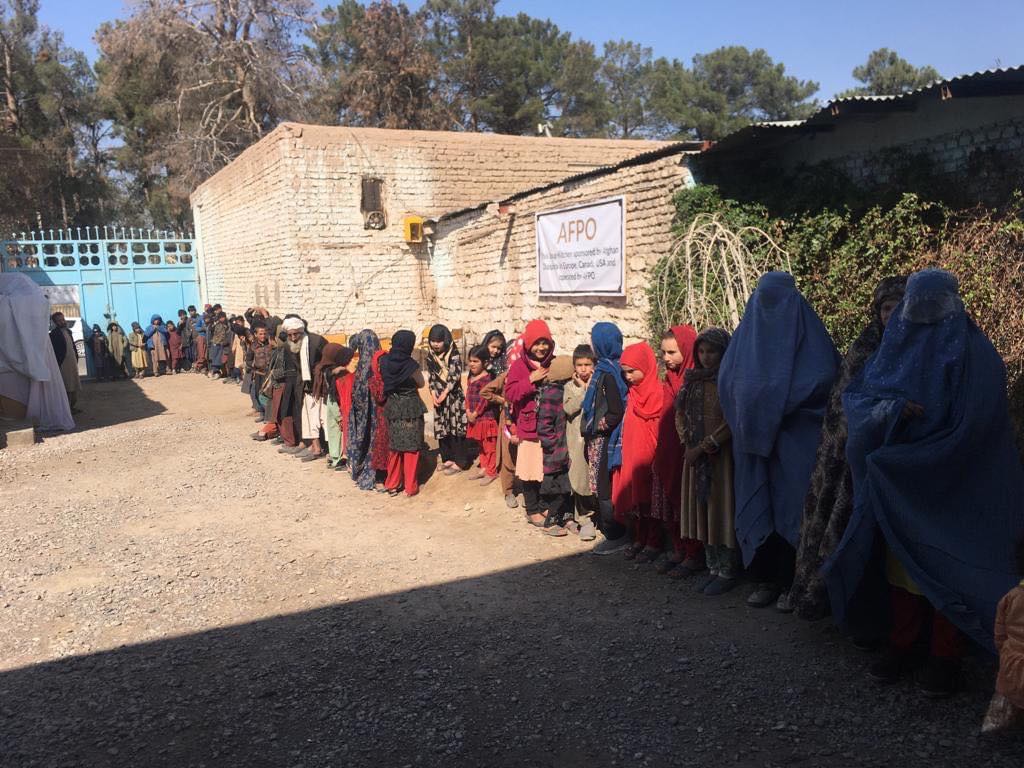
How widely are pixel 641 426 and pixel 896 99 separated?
8.83ft

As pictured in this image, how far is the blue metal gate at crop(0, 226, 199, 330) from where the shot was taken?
1533 cm

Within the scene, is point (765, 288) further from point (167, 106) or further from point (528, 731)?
point (167, 106)

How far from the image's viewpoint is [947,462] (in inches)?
103

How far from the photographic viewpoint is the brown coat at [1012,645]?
2.24 metres

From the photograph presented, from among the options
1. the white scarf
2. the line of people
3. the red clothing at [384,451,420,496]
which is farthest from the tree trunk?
the line of people

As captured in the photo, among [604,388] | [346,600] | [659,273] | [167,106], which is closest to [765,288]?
[604,388]

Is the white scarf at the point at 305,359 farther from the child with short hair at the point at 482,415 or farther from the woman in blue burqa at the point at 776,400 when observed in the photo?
the woman in blue burqa at the point at 776,400

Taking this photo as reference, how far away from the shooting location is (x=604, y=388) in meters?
4.31

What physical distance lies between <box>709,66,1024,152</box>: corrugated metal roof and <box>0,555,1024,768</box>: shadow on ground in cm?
302

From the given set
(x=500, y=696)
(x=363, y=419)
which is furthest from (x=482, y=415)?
(x=500, y=696)

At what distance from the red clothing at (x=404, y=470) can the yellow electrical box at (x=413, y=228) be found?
21.7ft

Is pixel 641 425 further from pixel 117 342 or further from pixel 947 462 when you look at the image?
pixel 117 342

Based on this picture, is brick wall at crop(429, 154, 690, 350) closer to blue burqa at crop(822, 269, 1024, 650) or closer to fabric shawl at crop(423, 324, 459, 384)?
fabric shawl at crop(423, 324, 459, 384)

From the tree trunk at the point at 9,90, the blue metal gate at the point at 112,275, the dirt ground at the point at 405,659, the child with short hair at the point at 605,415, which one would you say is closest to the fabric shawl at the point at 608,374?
the child with short hair at the point at 605,415
